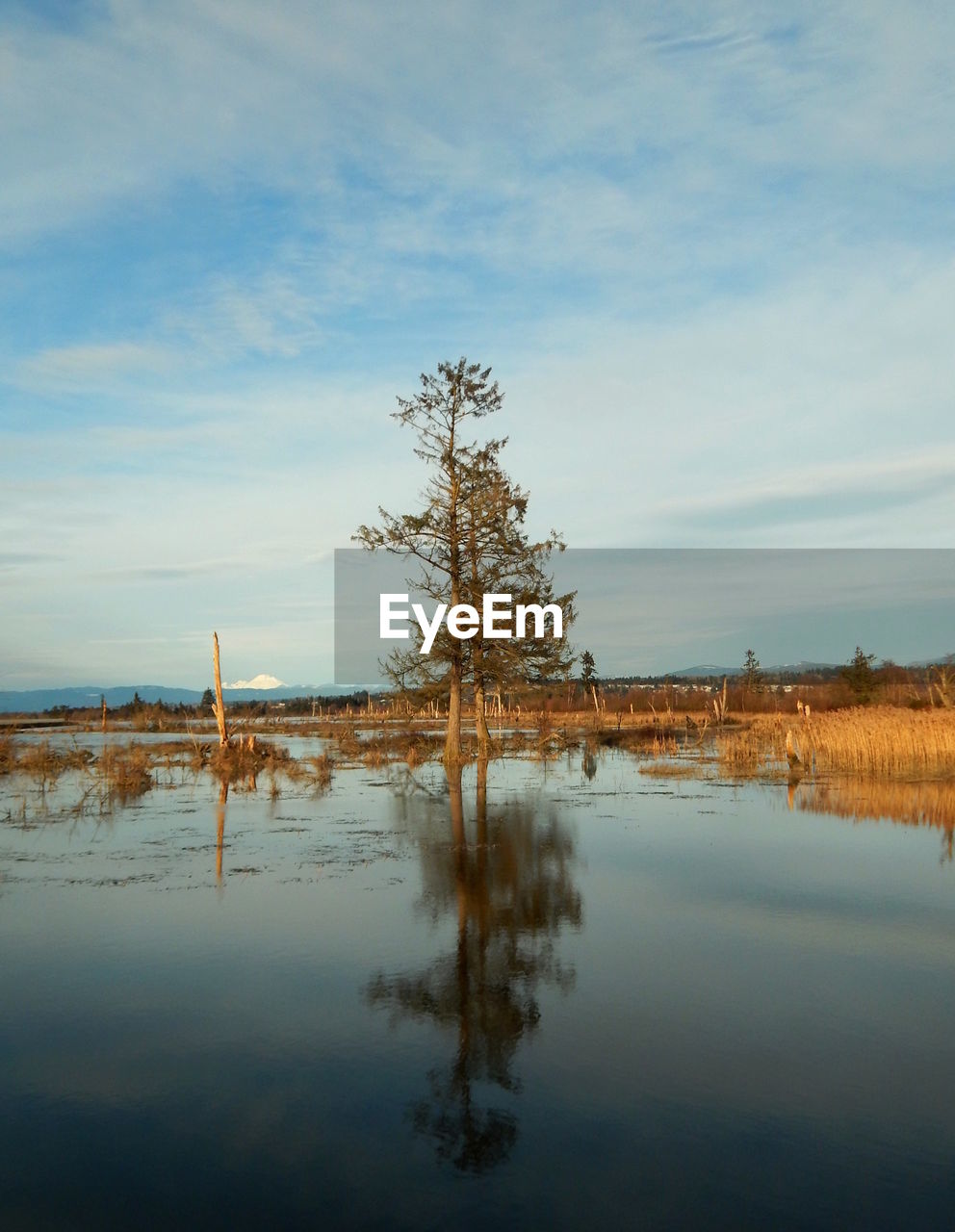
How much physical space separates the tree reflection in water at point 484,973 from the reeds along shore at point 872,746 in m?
13.7

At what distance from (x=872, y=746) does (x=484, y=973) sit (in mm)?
21902

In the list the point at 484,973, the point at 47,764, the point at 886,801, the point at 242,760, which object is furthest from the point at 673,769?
the point at 484,973

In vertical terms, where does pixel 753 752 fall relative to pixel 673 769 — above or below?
above

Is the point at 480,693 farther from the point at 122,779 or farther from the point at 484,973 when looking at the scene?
the point at 484,973

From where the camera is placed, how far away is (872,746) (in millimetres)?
28750

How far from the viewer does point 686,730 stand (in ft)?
173

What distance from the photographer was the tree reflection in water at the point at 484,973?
6492 millimetres

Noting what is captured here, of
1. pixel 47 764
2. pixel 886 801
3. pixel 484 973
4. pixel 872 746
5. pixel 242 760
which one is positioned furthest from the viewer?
pixel 242 760

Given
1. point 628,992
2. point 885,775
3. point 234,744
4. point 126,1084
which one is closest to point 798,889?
point 628,992

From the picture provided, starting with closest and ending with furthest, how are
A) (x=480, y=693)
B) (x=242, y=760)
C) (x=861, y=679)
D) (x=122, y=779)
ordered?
(x=122, y=779)
(x=242, y=760)
(x=480, y=693)
(x=861, y=679)

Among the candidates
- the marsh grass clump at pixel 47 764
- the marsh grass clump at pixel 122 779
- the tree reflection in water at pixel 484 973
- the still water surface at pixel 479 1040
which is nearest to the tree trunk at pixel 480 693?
the marsh grass clump at pixel 122 779

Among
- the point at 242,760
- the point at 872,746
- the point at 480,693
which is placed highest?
the point at 480,693

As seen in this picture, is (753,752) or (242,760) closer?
(753,752)

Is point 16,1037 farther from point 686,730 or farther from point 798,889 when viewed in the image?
point 686,730
